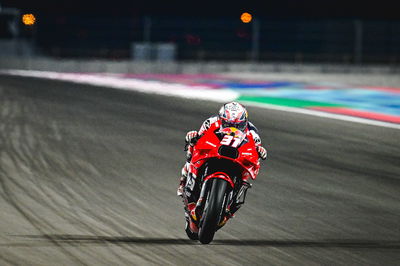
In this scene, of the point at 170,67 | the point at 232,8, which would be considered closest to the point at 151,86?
the point at 170,67

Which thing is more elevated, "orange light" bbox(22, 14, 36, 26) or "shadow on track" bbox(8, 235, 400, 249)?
"orange light" bbox(22, 14, 36, 26)

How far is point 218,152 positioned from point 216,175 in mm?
181

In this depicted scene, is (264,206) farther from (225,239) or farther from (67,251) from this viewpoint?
(67,251)

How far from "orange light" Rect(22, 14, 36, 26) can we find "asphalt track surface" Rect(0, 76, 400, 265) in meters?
22.2

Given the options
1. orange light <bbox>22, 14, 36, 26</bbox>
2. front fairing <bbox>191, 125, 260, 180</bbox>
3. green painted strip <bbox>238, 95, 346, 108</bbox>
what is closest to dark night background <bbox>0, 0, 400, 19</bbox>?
orange light <bbox>22, 14, 36, 26</bbox>

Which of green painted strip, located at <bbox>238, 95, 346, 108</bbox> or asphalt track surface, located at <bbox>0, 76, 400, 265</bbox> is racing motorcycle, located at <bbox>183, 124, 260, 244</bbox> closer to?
asphalt track surface, located at <bbox>0, 76, 400, 265</bbox>

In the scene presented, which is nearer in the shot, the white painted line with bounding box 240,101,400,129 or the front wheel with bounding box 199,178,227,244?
the front wheel with bounding box 199,178,227,244

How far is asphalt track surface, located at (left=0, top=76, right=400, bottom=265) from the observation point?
6.52m

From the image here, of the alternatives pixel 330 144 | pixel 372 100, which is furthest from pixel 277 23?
pixel 330 144

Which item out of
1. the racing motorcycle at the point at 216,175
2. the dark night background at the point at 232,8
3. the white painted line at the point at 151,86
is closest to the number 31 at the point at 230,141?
the racing motorcycle at the point at 216,175

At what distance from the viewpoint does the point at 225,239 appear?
7.01m

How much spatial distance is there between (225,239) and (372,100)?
16520 mm

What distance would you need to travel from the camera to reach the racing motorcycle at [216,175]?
21.2ft

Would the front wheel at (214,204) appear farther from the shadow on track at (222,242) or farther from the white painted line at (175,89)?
the white painted line at (175,89)
